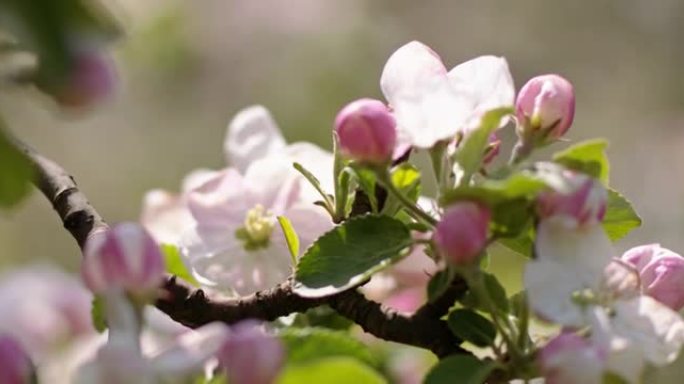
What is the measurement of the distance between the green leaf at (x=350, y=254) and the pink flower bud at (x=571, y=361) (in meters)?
0.10

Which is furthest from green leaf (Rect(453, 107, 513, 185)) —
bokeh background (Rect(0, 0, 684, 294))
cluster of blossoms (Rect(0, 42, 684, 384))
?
bokeh background (Rect(0, 0, 684, 294))

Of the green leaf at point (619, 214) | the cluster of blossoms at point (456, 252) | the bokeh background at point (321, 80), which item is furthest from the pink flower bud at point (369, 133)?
the bokeh background at point (321, 80)

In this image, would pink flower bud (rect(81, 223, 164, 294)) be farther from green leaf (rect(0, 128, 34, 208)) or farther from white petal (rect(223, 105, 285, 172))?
white petal (rect(223, 105, 285, 172))

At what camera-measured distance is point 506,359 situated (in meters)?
0.60

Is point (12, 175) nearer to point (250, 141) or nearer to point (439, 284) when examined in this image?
point (439, 284)

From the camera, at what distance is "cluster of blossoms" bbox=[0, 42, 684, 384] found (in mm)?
514

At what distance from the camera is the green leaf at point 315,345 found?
54 centimetres

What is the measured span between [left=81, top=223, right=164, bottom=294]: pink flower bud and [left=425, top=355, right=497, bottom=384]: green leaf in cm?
13

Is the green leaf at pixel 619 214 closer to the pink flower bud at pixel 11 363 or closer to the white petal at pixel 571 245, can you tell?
the white petal at pixel 571 245

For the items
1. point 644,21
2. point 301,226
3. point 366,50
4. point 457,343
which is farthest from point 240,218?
point 644,21

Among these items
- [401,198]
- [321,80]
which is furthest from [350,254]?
[321,80]

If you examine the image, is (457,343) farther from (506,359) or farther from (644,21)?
(644,21)

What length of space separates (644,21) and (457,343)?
3.23 meters

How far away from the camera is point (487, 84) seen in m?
0.64
